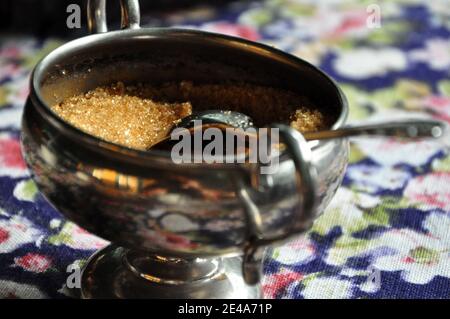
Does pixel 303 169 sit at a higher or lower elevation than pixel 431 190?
higher

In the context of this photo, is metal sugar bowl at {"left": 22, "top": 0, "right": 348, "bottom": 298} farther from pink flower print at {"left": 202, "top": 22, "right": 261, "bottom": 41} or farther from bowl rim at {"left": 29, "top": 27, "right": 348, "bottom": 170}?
pink flower print at {"left": 202, "top": 22, "right": 261, "bottom": 41}

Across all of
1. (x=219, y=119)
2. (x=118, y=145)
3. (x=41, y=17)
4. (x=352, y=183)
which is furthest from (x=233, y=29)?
(x=118, y=145)

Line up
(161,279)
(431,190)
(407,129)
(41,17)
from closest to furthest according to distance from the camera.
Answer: (407,129) < (161,279) < (431,190) < (41,17)

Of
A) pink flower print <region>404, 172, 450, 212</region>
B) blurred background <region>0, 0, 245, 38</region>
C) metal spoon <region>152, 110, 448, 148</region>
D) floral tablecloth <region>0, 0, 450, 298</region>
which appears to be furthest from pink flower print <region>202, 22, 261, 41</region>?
metal spoon <region>152, 110, 448, 148</region>

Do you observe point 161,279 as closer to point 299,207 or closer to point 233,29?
point 299,207

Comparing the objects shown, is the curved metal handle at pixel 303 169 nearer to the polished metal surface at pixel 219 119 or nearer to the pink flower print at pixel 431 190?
the polished metal surface at pixel 219 119

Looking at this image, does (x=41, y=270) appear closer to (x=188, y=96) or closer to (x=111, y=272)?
(x=111, y=272)

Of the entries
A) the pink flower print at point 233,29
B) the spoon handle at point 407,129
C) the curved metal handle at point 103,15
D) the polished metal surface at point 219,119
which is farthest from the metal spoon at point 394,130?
the pink flower print at point 233,29
